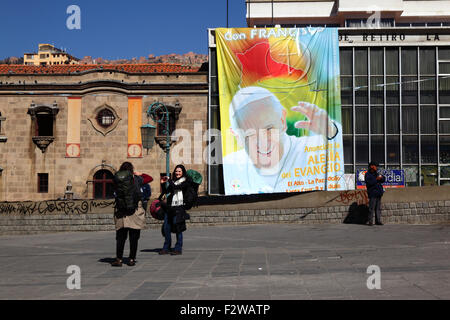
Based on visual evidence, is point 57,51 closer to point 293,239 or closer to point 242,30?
point 242,30

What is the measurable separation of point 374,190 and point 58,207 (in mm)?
11578

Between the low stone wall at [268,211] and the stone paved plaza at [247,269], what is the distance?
13.2ft

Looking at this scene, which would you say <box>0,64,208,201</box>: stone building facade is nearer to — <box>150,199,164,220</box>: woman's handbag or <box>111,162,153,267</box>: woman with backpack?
<box>150,199,164,220</box>: woman's handbag

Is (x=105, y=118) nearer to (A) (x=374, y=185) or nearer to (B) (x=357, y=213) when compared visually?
(B) (x=357, y=213)

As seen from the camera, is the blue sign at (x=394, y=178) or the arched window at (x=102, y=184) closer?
the blue sign at (x=394, y=178)

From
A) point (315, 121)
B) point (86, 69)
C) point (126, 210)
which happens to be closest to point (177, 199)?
point (126, 210)

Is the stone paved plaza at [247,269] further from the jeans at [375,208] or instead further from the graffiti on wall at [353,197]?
the graffiti on wall at [353,197]

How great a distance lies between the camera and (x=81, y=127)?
1193 inches

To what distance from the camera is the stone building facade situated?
30.1 metres

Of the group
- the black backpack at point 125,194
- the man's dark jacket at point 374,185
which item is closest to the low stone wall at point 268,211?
the man's dark jacket at point 374,185

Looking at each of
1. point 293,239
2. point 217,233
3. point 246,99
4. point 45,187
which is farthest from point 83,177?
point 293,239

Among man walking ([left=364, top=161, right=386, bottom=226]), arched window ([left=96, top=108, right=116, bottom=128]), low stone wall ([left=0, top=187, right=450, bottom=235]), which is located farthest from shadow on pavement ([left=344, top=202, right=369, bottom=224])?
arched window ([left=96, top=108, right=116, bottom=128])

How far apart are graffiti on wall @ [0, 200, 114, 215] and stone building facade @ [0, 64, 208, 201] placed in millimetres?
8267

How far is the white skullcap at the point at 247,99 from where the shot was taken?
90.4 feet
